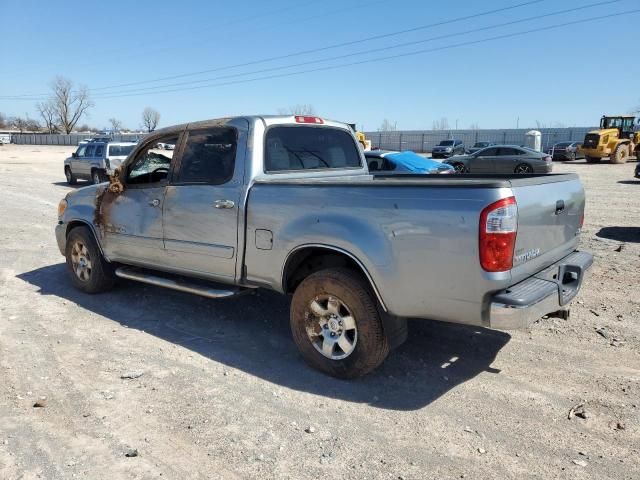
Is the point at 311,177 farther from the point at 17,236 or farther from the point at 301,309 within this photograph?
the point at 17,236

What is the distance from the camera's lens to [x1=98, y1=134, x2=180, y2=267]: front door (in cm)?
516

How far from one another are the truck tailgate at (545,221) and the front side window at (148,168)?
3488 millimetres

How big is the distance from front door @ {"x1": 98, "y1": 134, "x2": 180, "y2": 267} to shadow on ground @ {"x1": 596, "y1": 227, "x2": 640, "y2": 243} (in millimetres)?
7490

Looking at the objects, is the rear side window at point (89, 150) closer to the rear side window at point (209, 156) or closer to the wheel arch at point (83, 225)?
the wheel arch at point (83, 225)

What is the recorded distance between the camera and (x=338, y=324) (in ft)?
13.1

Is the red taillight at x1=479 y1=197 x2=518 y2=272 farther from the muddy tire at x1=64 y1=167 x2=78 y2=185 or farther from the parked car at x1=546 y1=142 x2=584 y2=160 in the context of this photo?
the parked car at x1=546 y1=142 x2=584 y2=160

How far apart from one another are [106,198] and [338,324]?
3.24 meters

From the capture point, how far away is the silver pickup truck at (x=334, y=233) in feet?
10.7

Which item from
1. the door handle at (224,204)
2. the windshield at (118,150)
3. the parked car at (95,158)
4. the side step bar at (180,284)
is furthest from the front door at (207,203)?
the windshield at (118,150)

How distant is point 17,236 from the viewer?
974 centimetres

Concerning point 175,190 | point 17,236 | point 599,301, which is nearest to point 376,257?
point 175,190

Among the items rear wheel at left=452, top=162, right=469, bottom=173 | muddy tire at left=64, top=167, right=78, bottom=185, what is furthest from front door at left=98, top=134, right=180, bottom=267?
rear wheel at left=452, top=162, right=469, bottom=173

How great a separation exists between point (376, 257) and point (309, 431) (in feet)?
3.99

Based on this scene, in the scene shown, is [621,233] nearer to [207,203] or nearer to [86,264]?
[207,203]
